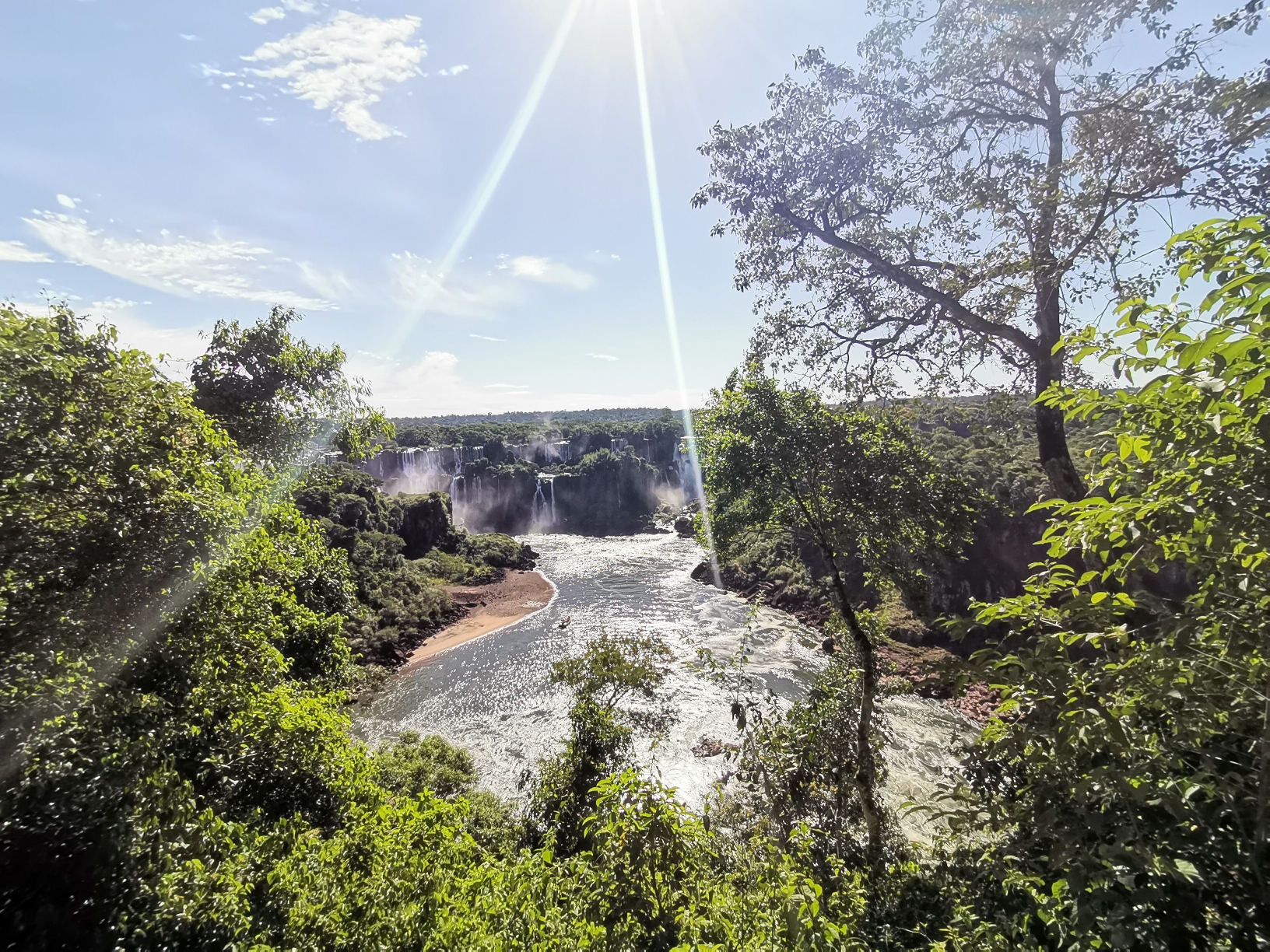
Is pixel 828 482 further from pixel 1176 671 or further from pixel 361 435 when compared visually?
pixel 361 435

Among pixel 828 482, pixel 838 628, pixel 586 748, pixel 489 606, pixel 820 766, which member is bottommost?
pixel 489 606

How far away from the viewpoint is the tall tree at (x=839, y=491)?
824 cm

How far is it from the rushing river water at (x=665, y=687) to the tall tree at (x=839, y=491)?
6.74ft

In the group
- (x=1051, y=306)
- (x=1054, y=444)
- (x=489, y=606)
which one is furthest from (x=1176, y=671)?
(x=489, y=606)

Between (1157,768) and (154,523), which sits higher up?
(154,523)

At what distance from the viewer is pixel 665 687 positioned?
2456 centimetres

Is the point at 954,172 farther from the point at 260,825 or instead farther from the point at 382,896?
the point at 260,825

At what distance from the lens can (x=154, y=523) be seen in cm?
557

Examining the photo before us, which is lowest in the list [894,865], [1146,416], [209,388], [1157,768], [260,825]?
[894,865]

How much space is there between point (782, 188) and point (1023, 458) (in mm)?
27667

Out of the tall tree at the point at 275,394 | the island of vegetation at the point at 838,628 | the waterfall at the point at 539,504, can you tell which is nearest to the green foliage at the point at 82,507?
the island of vegetation at the point at 838,628

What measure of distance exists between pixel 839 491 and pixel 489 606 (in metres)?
39.2

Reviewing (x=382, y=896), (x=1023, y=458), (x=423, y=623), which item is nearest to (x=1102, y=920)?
(x=382, y=896)

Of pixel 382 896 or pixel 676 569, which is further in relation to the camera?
pixel 676 569
